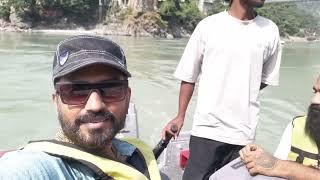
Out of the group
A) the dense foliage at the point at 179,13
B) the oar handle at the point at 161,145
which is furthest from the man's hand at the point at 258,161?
the dense foliage at the point at 179,13

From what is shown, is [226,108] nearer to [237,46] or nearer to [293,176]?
[237,46]

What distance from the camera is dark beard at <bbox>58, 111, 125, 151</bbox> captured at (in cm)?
101

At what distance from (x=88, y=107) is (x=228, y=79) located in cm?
98

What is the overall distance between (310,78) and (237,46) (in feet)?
44.3

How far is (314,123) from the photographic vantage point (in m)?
1.62

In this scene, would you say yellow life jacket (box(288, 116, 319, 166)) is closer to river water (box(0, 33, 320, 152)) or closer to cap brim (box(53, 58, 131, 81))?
cap brim (box(53, 58, 131, 81))

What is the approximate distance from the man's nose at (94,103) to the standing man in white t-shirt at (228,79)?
947 mm

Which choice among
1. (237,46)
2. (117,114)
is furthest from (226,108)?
(117,114)

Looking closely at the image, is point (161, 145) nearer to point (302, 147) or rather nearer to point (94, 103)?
point (302, 147)

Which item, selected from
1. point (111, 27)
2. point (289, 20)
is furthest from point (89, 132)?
point (289, 20)

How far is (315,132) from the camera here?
1.61 metres

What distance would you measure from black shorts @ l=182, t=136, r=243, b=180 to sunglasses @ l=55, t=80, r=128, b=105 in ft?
3.11

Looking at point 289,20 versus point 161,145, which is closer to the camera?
point 161,145

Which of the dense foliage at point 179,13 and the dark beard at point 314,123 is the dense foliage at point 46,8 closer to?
the dense foliage at point 179,13
